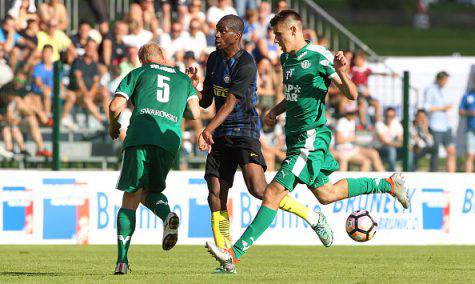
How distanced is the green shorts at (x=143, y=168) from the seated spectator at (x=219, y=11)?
11788 mm

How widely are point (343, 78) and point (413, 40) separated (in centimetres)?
4538

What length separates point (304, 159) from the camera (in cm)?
1183

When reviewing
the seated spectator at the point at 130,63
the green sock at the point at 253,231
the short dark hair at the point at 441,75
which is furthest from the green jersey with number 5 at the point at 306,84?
the short dark hair at the point at 441,75

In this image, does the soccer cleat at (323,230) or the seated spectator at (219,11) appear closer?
the soccer cleat at (323,230)

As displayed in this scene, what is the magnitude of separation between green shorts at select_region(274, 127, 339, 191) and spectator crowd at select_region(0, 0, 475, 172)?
7330mm

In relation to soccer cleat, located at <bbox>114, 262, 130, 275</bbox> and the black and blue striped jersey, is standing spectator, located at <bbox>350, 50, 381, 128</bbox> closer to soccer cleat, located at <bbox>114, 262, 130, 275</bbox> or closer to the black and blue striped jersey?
the black and blue striped jersey

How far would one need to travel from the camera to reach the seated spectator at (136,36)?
21703 millimetres

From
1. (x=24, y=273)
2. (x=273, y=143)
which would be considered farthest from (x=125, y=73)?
(x=24, y=273)

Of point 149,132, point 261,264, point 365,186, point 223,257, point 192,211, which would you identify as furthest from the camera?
point 192,211

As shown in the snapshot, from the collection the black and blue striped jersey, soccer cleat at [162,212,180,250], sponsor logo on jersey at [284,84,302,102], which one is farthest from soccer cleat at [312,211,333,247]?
soccer cleat at [162,212,180,250]

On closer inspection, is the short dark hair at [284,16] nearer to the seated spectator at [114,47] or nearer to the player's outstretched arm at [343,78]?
the player's outstretched arm at [343,78]

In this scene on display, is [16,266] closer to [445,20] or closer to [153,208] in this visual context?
[153,208]

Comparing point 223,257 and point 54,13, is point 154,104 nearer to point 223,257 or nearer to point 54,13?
point 223,257

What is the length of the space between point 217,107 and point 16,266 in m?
2.62
